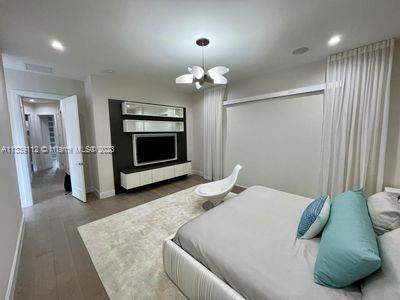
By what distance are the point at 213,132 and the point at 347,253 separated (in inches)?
145

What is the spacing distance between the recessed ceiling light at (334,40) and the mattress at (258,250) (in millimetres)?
2110

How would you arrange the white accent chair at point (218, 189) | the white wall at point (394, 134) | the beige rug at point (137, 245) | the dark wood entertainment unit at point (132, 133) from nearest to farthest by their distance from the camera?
the beige rug at point (137, 245)
the white wall at point (394, 134)
the white accent chair at point (218, 189)
the dark wood entertainment unit at point (132, 133)

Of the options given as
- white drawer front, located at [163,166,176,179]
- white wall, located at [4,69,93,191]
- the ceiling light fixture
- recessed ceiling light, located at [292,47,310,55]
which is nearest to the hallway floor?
white wall, located at [4,69,93,191]

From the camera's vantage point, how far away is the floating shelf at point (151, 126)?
376cm

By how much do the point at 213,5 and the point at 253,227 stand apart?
2.04 metres

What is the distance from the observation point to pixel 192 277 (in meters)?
1.29

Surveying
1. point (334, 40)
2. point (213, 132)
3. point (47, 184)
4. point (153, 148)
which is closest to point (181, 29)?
point (334, 40)

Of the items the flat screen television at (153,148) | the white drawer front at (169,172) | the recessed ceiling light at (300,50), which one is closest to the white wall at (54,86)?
the flat screen television at (153,148)

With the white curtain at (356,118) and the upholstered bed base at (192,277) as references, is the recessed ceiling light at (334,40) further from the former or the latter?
the upholstered bed base at (192,277)

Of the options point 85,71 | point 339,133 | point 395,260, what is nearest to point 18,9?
point 85,71

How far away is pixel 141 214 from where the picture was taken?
109 inches

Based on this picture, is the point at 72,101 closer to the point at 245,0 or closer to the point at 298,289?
the point at 245,0

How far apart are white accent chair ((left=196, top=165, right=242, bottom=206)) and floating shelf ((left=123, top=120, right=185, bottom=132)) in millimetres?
1985

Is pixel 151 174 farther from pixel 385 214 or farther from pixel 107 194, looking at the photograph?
pixel 385 214
